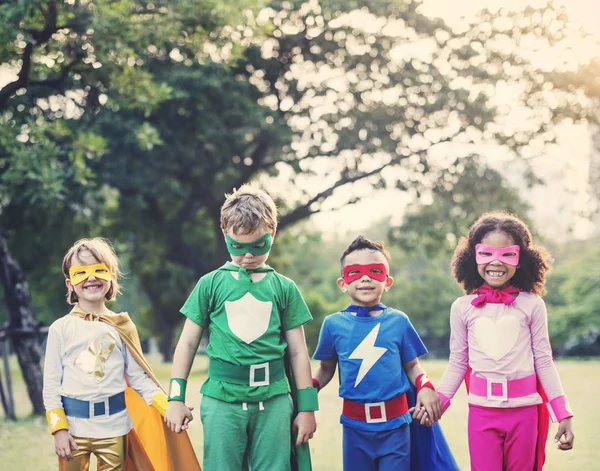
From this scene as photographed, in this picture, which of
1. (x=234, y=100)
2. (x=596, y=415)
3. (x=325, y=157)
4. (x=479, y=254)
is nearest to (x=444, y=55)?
(x=325, y=157)

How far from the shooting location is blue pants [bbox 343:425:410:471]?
3.95 m

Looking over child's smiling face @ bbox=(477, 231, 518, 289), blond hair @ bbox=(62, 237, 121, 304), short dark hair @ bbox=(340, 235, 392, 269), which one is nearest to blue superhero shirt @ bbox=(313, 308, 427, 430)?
short dark hair @ bbox=(340, 235, 392, 269)

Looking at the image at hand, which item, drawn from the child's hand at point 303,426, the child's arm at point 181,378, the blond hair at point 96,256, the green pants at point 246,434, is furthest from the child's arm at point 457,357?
the blond hair at point 96,256

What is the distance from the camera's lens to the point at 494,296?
4.02 meters

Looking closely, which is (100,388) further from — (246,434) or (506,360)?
(506,360)

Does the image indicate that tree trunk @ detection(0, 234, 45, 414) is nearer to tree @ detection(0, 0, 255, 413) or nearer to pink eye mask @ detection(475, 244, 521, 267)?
tree @ detection(0, 0, 255, 413)

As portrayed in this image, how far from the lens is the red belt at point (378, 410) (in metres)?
3.98

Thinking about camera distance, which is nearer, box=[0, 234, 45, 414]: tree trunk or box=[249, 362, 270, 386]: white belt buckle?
box=[249, 362, 270, 386]: white belt buckle

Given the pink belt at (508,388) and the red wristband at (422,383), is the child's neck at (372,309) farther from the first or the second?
the pink belt at (508,388)

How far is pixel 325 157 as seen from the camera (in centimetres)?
1753

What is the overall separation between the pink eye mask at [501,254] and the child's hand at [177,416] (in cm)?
170

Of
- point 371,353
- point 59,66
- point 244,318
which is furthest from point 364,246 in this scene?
point 59,66

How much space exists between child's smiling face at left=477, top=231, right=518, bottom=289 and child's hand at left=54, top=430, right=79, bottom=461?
7.58ft

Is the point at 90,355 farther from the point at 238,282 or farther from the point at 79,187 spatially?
the point at 79,187
